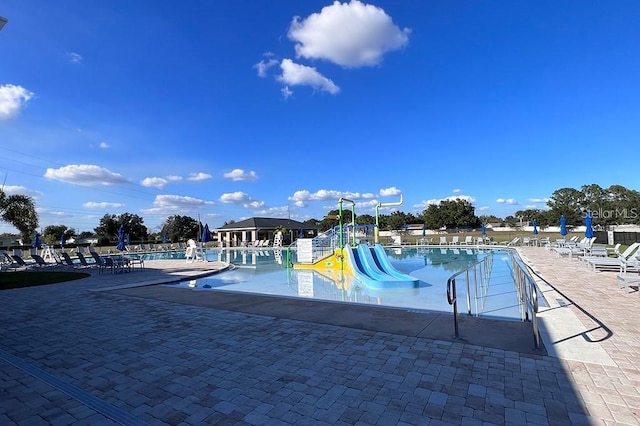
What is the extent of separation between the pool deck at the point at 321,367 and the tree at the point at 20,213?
1207cm

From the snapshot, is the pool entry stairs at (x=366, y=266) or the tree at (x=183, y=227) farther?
the tree at (x=183, y=227)

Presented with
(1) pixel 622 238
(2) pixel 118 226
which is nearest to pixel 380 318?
(1) pixel 622 238

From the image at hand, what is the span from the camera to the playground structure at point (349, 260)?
37.0 feet

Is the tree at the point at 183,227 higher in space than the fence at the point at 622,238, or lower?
higher

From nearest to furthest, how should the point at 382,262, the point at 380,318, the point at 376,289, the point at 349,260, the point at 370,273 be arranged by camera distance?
the point at 380,318 → the point at 376,289 → the point at 370,273 → the point at 349,260 → the point at 382,262

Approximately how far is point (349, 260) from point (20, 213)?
15.2 meters

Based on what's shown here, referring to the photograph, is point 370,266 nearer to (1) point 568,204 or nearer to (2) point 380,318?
(2) point 380,318

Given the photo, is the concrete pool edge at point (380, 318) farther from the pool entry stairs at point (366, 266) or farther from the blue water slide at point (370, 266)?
the blue water slide at point (370, 266)

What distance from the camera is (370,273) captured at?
39.9 feet

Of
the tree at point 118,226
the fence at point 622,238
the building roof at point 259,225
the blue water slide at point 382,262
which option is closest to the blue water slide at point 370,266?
the blue water slide at point 382,262

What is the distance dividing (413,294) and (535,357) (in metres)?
6.03

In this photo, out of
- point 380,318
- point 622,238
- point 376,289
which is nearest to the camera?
point 380,318

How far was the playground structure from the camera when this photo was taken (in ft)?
37.0

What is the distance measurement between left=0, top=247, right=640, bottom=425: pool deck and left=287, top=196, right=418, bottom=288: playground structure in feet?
17.7
